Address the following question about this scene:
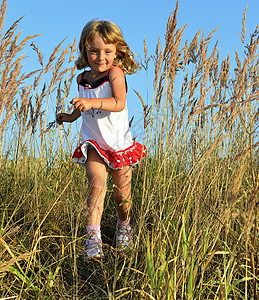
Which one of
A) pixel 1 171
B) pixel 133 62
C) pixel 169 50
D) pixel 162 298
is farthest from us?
pixel 1 171

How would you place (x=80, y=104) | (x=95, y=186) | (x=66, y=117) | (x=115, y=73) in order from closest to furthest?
(x=80, y=104), (x=95, y=186), (x=115, y=73), (x=66, y=117)

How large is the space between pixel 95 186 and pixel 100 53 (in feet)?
2.86

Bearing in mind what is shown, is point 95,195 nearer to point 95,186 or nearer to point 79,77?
point 95,186

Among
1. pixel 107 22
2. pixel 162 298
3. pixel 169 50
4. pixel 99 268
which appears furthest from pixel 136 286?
pixel 107 22

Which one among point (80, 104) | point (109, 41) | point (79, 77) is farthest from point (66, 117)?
point (80, 104)

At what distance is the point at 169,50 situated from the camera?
204cm

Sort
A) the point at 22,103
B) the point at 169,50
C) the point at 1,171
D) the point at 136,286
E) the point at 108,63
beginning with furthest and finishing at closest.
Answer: the point at 1,171, the point at 22,103, the point at 108,63, the point at 169,50, the point at 136,286

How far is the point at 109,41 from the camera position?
247 cm

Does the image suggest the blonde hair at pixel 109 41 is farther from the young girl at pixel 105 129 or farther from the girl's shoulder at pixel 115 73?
the girl's shoulder at pixel 115 73

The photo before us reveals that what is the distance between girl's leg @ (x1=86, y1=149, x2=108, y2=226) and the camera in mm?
2297

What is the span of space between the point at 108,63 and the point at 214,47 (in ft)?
2.79

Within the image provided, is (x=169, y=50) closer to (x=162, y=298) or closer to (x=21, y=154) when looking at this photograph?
(x=162, y=298)

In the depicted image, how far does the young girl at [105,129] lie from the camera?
7.75ft

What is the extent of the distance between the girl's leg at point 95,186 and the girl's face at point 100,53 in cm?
60
